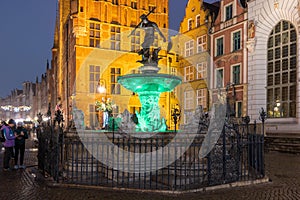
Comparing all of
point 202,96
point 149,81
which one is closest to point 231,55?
point 202,96

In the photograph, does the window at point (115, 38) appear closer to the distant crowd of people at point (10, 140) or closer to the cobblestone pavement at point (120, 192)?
the distant crowd of people at point (10, 140)

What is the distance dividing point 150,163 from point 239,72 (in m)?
18.6

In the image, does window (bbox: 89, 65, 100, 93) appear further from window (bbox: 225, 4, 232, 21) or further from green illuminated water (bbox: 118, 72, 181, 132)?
green illuminated water (bbox: 118, 72, 181, 132)

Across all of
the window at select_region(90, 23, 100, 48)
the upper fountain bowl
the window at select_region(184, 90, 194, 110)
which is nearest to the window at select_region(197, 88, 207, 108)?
the window at select_region(184, 90, 194, 110)

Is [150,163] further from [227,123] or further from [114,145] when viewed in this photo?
[227,123]

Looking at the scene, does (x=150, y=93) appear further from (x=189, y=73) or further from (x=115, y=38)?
(x=115, y=38)

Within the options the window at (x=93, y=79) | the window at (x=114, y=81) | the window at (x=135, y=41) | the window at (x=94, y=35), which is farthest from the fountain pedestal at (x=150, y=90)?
the window at (x=135, y=41)

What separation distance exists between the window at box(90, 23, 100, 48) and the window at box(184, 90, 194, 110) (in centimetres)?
983

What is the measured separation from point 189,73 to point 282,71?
397 inches

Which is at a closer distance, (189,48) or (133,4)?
(189,48)

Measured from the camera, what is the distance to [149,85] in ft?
35.1

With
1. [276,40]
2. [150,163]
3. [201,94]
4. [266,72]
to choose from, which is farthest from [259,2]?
[150,163]

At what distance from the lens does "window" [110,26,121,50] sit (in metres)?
30.9

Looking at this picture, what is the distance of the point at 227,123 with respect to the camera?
807cm
